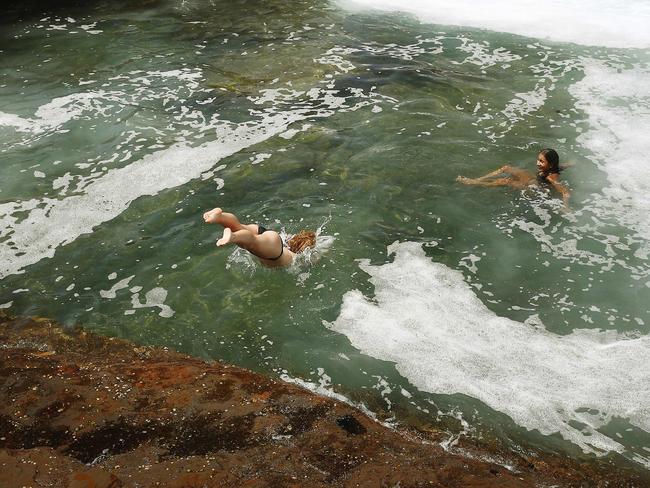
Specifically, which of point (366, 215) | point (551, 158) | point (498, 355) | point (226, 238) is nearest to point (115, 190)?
point (226, 238)

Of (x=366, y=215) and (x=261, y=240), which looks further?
(x=366, y=215)

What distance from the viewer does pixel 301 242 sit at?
6.94 metres

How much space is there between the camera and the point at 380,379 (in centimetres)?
533

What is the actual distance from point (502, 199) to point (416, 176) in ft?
4.64

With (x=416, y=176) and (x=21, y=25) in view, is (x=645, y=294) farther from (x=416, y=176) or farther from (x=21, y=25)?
(x=21, y=25)

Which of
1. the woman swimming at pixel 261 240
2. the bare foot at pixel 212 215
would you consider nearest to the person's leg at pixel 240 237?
the woman swimming at pixel 261 240

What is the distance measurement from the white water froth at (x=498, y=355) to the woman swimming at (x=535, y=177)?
239cm

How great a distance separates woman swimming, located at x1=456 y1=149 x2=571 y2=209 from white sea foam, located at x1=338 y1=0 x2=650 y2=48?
837 cm

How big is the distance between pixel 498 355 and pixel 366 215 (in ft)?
9.90

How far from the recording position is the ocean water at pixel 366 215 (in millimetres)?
5445

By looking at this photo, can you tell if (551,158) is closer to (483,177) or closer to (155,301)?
(483,177)

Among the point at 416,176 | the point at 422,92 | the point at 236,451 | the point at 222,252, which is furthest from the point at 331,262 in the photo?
the point at 422,92

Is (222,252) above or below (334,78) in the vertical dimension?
below

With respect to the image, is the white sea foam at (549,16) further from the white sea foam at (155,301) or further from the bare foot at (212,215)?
the white sea foam at (155,301)
